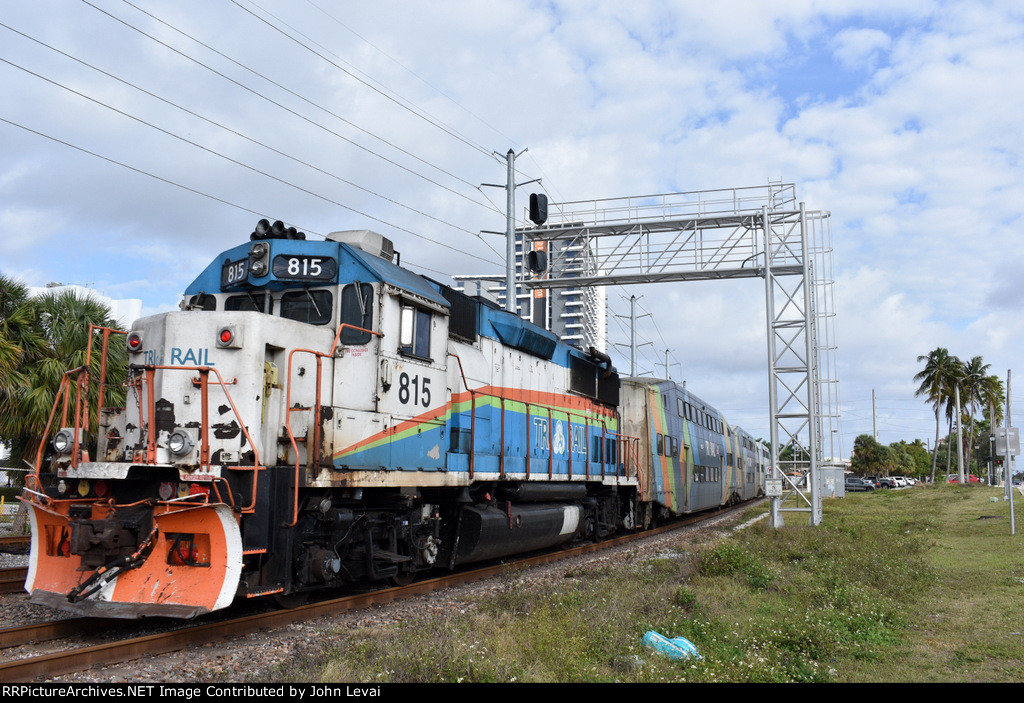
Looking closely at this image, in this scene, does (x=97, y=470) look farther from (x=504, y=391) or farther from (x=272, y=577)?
(x=504, y=391)

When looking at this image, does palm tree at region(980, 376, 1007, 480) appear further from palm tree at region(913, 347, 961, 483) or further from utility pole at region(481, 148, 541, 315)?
utility pole at region(481, 148, 541, 315)

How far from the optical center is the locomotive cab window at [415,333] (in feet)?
27.7

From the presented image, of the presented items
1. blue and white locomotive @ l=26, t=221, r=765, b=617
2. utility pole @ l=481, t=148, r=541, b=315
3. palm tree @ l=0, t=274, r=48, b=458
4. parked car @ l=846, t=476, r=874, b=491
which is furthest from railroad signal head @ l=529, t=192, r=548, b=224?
parked car @ l=846, t=476, r=874, b=491

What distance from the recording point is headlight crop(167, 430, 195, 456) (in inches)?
257

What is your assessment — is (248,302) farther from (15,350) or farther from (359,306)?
(15,350)

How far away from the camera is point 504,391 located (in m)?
11.2

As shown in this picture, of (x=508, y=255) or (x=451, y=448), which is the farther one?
(x=508, y=255)

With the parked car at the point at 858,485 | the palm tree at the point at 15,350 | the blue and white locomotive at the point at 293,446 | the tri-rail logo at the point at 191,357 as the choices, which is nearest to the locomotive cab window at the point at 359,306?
the blue and white locomotive at the point at 293,446

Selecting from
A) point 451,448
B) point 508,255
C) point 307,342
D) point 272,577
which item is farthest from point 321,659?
point 508,255

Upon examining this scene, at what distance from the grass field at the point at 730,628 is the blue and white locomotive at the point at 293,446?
4.12ft

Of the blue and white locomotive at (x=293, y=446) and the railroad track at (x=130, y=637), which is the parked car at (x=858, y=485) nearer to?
the blue and white locomotive at (x=293, y=446)

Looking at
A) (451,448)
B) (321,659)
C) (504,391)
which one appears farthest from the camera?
(504,391)

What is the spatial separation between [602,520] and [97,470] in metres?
10.8

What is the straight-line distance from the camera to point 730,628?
7.04 metres
